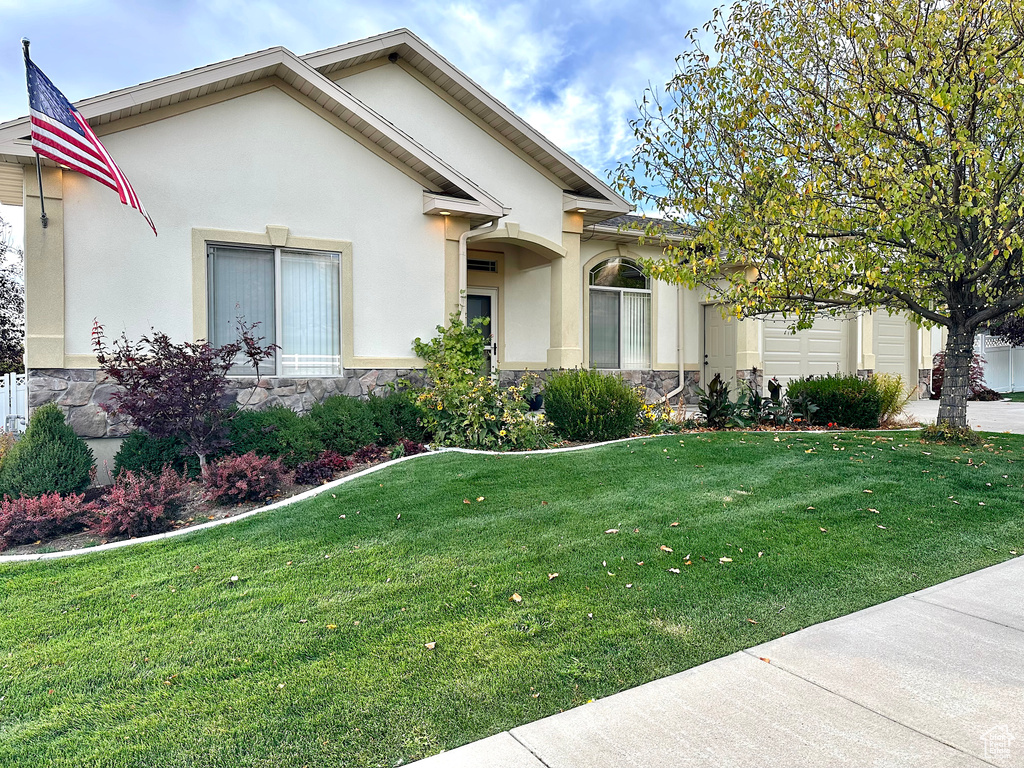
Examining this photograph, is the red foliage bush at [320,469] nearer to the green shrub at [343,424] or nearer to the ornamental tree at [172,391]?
the green shrub at [343,424]

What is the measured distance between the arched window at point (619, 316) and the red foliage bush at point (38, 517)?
30.6 feet

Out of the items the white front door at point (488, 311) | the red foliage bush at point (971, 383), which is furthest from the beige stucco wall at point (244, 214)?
the red foliage bush at point (971, 383)

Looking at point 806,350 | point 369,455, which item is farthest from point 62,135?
point 806,350

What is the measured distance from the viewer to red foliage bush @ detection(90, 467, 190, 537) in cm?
571

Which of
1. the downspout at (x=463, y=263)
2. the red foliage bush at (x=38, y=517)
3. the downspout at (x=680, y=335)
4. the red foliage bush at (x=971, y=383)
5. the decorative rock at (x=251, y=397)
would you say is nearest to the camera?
the red foliage bush at (x=38, y=517)

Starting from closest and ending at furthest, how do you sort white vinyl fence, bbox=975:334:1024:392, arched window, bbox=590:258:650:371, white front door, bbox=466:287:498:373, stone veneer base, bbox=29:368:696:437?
stone veneer base, bbox=29:368:696:437
white front door, bbox=466:287:498:373
arched window, bbox=590:258:650:371
white vinyl fence, bbox=975:334:1024:392

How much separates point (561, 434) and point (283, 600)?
565 centimetres

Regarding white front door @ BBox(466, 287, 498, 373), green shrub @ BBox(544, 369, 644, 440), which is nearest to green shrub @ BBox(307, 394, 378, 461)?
green shrub @ BBox(544, 369, 644, 440)

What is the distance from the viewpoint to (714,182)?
8.89 m

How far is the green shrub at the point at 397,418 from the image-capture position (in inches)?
338

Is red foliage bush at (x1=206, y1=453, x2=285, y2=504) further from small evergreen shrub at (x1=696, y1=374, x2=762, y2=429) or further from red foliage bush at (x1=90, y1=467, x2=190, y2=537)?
small evergreen shrub at (x1=696, y1=374, x2=762, y2=429)

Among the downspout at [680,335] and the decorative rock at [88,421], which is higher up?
the downspout at [680,335]

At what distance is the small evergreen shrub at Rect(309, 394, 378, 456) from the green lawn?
4.77 feet

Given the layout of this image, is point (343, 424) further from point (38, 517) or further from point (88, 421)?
point (38, 517)
